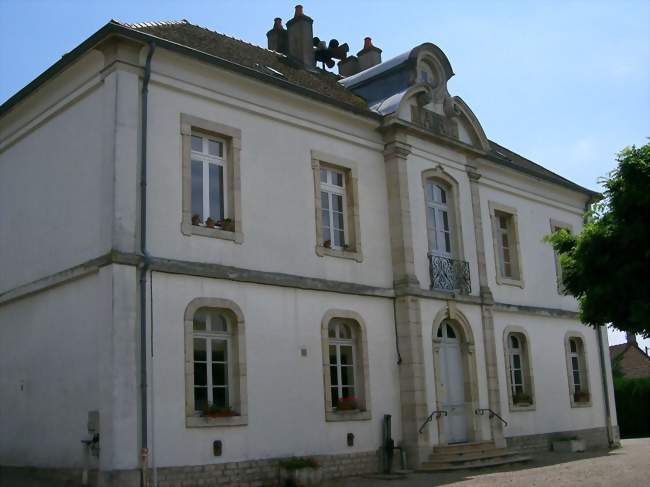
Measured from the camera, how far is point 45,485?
1141 cm

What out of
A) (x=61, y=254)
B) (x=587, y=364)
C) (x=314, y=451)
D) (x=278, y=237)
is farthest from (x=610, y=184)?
(x=587, y=364)

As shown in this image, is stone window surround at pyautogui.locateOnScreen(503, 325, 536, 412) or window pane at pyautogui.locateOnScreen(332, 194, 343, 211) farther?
stone window surround at pyautogui.locateOnScreen(503, 325, 536, 412)

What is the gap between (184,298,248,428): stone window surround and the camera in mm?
11703

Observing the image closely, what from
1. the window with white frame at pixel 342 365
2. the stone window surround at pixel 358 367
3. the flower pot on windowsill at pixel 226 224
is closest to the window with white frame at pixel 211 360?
the flower pot on windowsill at pixel 226 224

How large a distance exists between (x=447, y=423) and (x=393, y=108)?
241 inches

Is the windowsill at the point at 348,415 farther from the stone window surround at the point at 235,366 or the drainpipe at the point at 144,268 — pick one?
the drainpipe at the point at 144,268

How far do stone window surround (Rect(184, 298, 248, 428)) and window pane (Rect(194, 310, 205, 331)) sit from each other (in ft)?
0.54

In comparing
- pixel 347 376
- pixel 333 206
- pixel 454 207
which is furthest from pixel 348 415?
pixel 454 207

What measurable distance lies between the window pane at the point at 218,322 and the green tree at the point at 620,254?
5154 mm

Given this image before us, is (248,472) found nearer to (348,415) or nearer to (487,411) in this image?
(348,415)

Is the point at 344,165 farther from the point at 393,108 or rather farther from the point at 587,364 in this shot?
the point at 587,364

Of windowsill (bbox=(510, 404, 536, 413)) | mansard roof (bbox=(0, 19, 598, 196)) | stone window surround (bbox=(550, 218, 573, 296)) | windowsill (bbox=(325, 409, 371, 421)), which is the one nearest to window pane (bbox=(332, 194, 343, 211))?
mansard roof (bbox=(0, 19, 598, 196))

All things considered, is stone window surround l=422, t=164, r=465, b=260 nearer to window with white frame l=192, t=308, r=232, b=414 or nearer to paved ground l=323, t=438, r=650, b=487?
paved ground l=323, t=438, r=650, b=487

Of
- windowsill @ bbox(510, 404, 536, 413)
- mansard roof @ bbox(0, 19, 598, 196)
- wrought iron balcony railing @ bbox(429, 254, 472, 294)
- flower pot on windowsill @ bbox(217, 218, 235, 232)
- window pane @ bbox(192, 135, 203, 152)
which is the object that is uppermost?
mansard roof @ bbox(0, 19, 598, 196)
